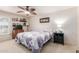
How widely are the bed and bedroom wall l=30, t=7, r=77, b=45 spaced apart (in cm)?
11

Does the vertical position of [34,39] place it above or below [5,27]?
below

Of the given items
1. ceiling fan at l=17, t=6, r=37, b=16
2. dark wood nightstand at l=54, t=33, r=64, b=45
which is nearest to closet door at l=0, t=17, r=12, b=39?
ceiling fan at l=17, t=6, r=37, b=16

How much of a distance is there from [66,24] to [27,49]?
793 millimetres

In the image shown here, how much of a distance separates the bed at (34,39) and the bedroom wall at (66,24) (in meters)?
0.11

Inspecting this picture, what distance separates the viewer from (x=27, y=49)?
130cm

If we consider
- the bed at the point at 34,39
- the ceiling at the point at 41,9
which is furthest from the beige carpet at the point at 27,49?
the ceiling at the point at 41,9

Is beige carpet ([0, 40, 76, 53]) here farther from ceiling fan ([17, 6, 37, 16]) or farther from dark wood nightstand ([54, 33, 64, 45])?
ceiling fan ([17, 6, 37, 16])

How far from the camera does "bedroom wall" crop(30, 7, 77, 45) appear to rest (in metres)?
1.30

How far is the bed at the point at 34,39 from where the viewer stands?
126 cm

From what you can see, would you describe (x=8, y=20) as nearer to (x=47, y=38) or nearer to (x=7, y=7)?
(x=7, y=7)

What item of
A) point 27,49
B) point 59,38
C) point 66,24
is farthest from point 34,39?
point 66,24

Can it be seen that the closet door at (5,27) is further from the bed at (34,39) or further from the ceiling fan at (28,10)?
the ceiling fan at (28,10)

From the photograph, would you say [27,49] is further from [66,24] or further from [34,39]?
[66,24]
